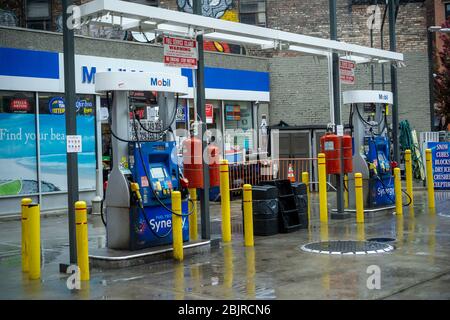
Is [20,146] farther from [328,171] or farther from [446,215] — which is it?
[446,215]

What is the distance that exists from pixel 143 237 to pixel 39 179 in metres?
8.26

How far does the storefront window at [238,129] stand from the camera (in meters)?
23.0

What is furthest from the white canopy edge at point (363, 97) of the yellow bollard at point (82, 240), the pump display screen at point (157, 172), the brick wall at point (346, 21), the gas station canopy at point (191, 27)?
the brick wall at point (346, 21)

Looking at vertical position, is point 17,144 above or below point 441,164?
above

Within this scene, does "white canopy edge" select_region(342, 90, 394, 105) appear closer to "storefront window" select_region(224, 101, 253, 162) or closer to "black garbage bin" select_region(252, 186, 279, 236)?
"black garbage bin" select_region(252, 186, 279, 236)

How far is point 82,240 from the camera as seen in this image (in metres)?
8.80

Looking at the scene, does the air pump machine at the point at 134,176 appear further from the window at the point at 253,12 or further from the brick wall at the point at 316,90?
the window at the point at 253,12

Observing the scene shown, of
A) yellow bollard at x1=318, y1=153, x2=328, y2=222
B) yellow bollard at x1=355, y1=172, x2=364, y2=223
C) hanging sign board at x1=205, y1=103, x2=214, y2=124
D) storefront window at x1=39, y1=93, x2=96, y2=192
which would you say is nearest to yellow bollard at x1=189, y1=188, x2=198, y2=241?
yellow bollard at x1=318, y1=153, x2=328, y2=222

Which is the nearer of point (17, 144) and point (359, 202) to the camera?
point (359, 202)

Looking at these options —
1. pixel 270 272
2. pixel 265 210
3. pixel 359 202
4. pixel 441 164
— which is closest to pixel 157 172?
pixel 270 272

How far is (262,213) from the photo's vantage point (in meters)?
12.8

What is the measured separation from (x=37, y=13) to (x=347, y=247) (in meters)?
20.4

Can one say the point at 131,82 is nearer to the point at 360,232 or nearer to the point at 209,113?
the point at 360,232
